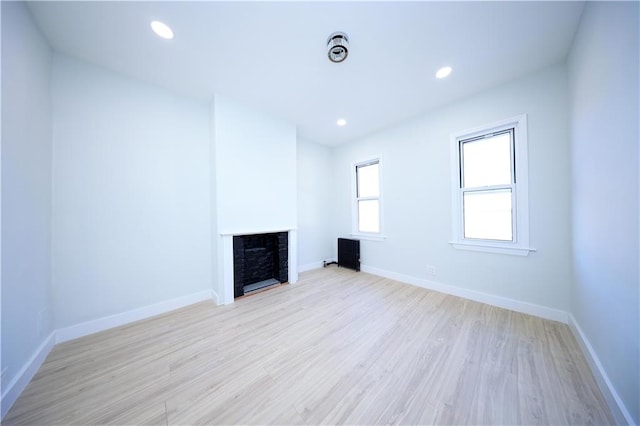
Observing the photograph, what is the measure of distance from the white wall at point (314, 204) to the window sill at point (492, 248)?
7.77 ft

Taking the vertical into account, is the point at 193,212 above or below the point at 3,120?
below

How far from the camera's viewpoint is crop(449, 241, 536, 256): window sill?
86.8 inches

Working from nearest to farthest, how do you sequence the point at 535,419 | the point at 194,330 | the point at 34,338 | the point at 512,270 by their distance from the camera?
the point at 535,419, the point at 34,338, the point at 194,330, the point at 512,270

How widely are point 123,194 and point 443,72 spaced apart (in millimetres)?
3735

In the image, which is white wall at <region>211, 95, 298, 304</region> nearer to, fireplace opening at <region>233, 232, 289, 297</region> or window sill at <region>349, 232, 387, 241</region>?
fireplace opening at <region>233, 232, 289, 297</region>

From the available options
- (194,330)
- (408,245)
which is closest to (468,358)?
(408,245)

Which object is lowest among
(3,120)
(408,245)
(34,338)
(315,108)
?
(34,338)

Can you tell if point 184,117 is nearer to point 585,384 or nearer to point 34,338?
point 34,338

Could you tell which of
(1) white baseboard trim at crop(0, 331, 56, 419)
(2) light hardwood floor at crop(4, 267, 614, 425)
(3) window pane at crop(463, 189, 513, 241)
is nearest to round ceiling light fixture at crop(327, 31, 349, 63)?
(3) window pane at crop(463, 189, 513, 241)

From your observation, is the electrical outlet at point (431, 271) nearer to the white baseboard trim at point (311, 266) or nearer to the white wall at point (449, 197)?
the white wall at point (449, 197)

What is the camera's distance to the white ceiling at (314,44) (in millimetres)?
1484

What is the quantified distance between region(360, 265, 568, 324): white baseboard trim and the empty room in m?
0.03

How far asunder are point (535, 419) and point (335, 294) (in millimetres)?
1961

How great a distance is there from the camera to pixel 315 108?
2.87 metres
